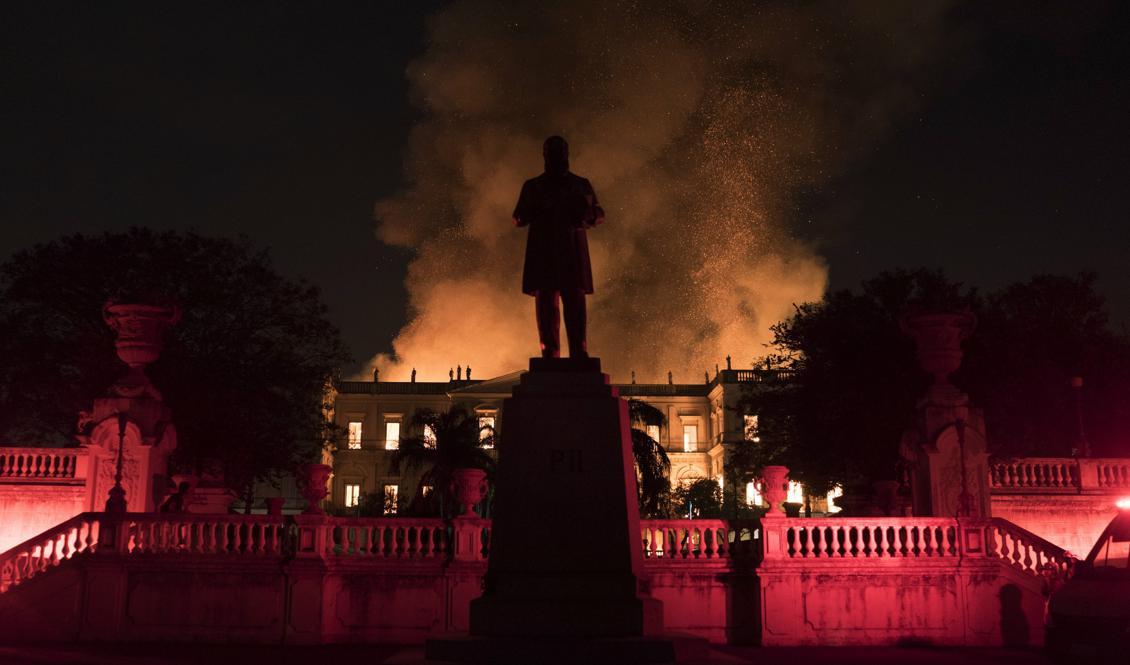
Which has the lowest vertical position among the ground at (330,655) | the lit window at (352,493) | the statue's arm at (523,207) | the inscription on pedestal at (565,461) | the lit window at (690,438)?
the ground at (330,655)

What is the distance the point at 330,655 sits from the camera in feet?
53.8

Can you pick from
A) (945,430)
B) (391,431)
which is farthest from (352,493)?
(945,430)

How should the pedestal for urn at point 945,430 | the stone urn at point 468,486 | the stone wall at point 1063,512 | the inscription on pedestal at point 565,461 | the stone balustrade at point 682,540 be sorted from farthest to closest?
the stone wall at point 1063,512
the pedestal for urn at point 945,430
the stone urn at point 468,486
the stone balustrade at point 682,540
the inscription on pedestal at point 565,461

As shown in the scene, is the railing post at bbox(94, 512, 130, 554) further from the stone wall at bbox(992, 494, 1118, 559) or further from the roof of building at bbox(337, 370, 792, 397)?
the roof of building at bbox(337, 370, 792, 397)

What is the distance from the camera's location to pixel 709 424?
96125 millimetres

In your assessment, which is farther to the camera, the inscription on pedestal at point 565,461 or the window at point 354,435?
the window at point 354,435

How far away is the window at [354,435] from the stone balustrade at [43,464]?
6612 centimetres

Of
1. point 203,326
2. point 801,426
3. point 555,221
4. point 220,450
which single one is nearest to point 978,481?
point 555,221

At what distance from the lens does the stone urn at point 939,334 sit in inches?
774

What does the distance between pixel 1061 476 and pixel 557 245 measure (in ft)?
58.1

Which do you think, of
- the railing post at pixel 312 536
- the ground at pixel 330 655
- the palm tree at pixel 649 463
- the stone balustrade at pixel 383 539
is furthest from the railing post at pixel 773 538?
the palm tree at pixel 649 463

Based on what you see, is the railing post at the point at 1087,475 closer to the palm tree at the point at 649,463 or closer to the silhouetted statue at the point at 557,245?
the palm tree at the point at 649,463

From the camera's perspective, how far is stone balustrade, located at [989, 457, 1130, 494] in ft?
83.0

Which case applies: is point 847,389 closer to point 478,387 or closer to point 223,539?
point 223,539
